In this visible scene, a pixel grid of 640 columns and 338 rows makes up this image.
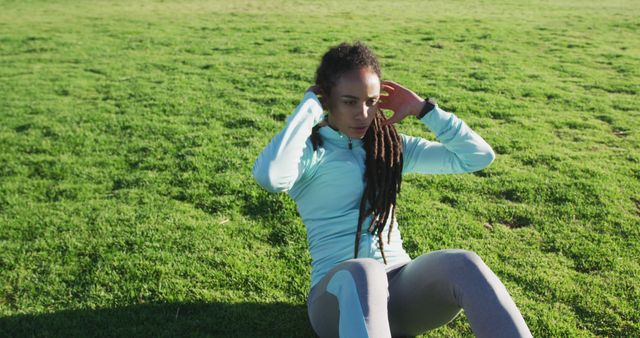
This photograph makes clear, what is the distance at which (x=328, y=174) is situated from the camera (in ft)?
11.2

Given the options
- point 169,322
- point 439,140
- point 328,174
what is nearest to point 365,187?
point 328,174

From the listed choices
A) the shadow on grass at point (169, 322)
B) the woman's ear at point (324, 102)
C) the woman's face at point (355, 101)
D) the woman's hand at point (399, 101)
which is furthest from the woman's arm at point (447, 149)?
the shadow on grass at point (169, 322)

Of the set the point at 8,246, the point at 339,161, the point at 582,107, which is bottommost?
the point at 8,246

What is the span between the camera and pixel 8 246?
488 cm

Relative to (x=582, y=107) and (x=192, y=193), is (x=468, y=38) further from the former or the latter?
(x=192, y=193)

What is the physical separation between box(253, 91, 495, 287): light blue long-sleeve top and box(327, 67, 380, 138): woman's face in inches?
4.1

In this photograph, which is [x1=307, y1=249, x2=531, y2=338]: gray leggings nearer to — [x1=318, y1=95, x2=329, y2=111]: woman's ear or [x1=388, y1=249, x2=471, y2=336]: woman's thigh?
[x1=388, y1=249, x2=471, y2=336]: woman's thigh

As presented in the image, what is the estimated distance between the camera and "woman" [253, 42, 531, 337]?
113 inches

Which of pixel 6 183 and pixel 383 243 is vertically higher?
pixel 383 243

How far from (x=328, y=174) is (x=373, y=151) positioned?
35 cm

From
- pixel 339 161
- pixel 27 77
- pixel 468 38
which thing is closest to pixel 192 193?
pixel 339 161

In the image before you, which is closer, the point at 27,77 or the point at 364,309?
the point at 364,309

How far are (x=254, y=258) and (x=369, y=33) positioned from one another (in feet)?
43.1

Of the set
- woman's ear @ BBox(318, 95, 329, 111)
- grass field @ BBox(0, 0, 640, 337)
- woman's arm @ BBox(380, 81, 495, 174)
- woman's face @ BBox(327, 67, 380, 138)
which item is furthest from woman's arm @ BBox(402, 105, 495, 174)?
grass field @ BBox(0, 0, 640, 337)
